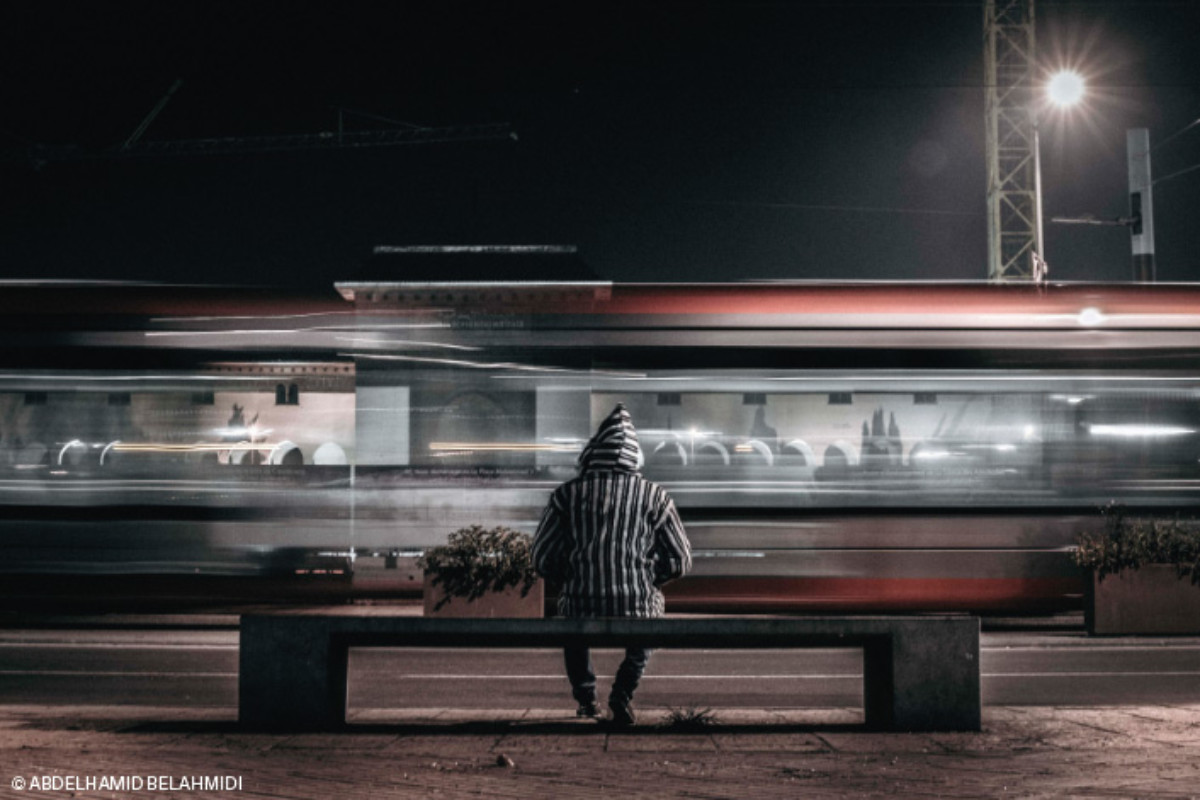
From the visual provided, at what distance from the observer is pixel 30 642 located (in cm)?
1016

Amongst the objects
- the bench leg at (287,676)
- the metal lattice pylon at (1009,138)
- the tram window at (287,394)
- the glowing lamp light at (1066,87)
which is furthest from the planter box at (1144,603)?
the metal lattice pylon at (1009,138)

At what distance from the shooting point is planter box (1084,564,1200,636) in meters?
10.3

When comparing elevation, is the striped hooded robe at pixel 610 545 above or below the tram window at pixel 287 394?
below

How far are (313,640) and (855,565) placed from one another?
5859 millimetres

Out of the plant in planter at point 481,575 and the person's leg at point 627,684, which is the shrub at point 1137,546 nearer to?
the plant in planter at point 481,575

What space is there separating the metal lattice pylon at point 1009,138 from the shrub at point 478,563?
26007mm

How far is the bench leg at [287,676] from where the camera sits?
234 inches

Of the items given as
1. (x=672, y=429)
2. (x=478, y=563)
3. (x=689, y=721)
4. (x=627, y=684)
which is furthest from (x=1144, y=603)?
(x=627, y=684)

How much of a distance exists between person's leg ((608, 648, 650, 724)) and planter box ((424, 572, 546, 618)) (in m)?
4.16

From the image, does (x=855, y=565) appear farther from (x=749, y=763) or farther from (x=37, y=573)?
(x=37, y=573)

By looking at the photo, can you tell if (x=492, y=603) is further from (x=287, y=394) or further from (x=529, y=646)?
(x=529, y=646)

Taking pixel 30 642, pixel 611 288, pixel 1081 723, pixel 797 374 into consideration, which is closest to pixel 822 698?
pixel 1081 723

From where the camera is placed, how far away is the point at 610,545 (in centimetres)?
595

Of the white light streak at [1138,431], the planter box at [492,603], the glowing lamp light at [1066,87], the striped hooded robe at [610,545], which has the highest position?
the glowing lamp light at [1066,87]
